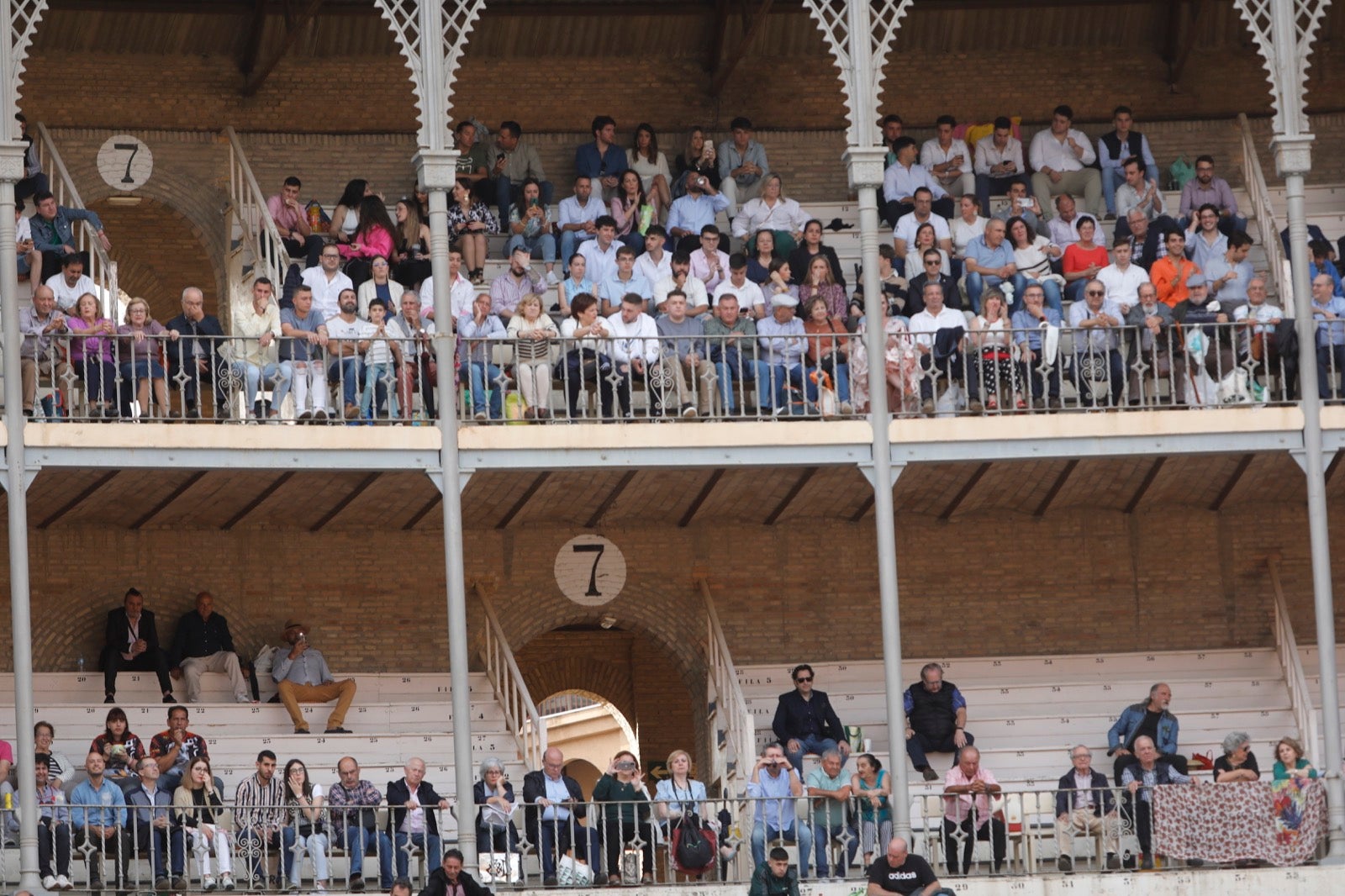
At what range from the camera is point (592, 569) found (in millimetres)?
21609

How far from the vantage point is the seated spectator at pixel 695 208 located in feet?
69.4

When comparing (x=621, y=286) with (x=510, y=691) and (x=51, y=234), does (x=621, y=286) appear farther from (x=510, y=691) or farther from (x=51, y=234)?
(x=51, y=234)

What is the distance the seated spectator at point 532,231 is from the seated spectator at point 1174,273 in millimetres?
5125

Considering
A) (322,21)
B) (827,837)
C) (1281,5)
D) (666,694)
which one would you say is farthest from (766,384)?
(666,694)

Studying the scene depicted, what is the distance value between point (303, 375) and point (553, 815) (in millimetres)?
3752

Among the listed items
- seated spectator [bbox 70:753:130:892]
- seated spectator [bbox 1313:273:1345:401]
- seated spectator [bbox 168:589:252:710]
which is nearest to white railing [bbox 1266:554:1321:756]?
seated spectator [bbox 1313:273:1345:401]

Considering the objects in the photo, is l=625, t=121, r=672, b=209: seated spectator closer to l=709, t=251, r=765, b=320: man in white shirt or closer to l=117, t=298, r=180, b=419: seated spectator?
l=709, t=251, r=765, b=320: man in white shirt

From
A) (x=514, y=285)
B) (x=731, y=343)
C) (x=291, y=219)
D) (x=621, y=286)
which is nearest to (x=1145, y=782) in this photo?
(x=731, y=343)

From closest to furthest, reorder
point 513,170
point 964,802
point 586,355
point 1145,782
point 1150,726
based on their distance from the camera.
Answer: point 964,802
point 1145,782
point 586,355
point 1150,726
point 513,170

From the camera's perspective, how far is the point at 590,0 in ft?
75.9

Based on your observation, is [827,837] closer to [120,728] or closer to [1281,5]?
[120,728]

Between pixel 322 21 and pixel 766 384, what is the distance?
697 centimetres

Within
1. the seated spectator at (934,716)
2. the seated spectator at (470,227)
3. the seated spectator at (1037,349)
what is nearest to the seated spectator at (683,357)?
the seated spectator at (470,227)

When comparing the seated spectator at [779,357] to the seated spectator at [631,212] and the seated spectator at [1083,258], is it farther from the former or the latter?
the seated spectator at [1083,258]
